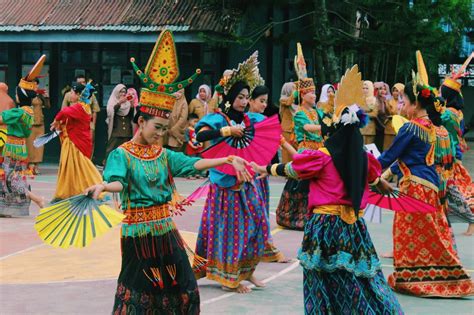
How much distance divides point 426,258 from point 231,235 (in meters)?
1.82

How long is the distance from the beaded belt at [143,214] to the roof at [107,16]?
13294mm

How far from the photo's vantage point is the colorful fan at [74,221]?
5637mm

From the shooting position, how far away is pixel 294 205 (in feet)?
38.6

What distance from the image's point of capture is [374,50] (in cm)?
1939

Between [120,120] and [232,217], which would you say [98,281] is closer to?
[232,217]

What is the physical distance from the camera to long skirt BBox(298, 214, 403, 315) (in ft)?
20.7

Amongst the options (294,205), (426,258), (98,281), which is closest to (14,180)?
(294,205)

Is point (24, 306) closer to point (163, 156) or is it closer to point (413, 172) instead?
point (163, 156)

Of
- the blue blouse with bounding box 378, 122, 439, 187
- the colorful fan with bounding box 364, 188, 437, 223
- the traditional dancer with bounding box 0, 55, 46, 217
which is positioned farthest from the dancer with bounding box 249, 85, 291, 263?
the traditional dancer with bounding box 0, 55, 46, 217

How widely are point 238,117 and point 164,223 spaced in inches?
106

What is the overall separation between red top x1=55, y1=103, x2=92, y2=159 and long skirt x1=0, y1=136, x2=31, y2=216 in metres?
0.65

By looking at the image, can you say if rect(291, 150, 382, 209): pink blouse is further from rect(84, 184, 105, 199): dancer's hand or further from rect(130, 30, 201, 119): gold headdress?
rect(84, 184, 105, 199): dancer's hand

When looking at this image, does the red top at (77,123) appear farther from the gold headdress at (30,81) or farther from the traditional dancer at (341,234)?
the traditional dancer at (341,234)

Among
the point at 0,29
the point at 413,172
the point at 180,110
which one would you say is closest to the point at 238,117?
the point at 413,172
